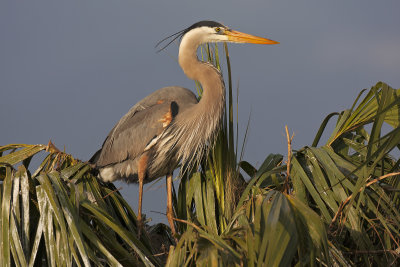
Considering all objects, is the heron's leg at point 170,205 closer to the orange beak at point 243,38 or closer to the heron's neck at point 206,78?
the heron's neck at point 206,78

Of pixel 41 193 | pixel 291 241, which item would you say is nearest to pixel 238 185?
pixel 41 193

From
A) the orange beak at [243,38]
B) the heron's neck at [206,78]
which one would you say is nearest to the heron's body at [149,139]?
the heron's neck at [206,78]

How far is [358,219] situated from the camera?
3010mm

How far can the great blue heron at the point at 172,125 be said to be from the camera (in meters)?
4.16

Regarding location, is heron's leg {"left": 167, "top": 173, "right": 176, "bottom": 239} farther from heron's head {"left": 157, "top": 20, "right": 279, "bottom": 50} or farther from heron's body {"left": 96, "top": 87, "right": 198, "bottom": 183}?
heron's head {"left": 157, "top": 20, "right": 279, "bottom": 50}

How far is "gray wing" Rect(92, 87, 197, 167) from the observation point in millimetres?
4320

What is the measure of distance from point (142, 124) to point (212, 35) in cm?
88

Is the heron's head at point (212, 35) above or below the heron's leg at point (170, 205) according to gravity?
above

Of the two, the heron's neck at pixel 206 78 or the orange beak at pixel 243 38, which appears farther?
the orange beak at pixel 243 38

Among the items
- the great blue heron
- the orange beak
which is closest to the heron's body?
the great blue heron

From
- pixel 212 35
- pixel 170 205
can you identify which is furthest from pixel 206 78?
pixel 170 205

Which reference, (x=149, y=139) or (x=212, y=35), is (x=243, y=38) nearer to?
(x=212, y=35)

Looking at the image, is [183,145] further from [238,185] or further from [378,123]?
[378,123]

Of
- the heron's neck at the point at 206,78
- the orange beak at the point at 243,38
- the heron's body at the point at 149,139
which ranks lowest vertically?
the heron's body at the point at 149,139
